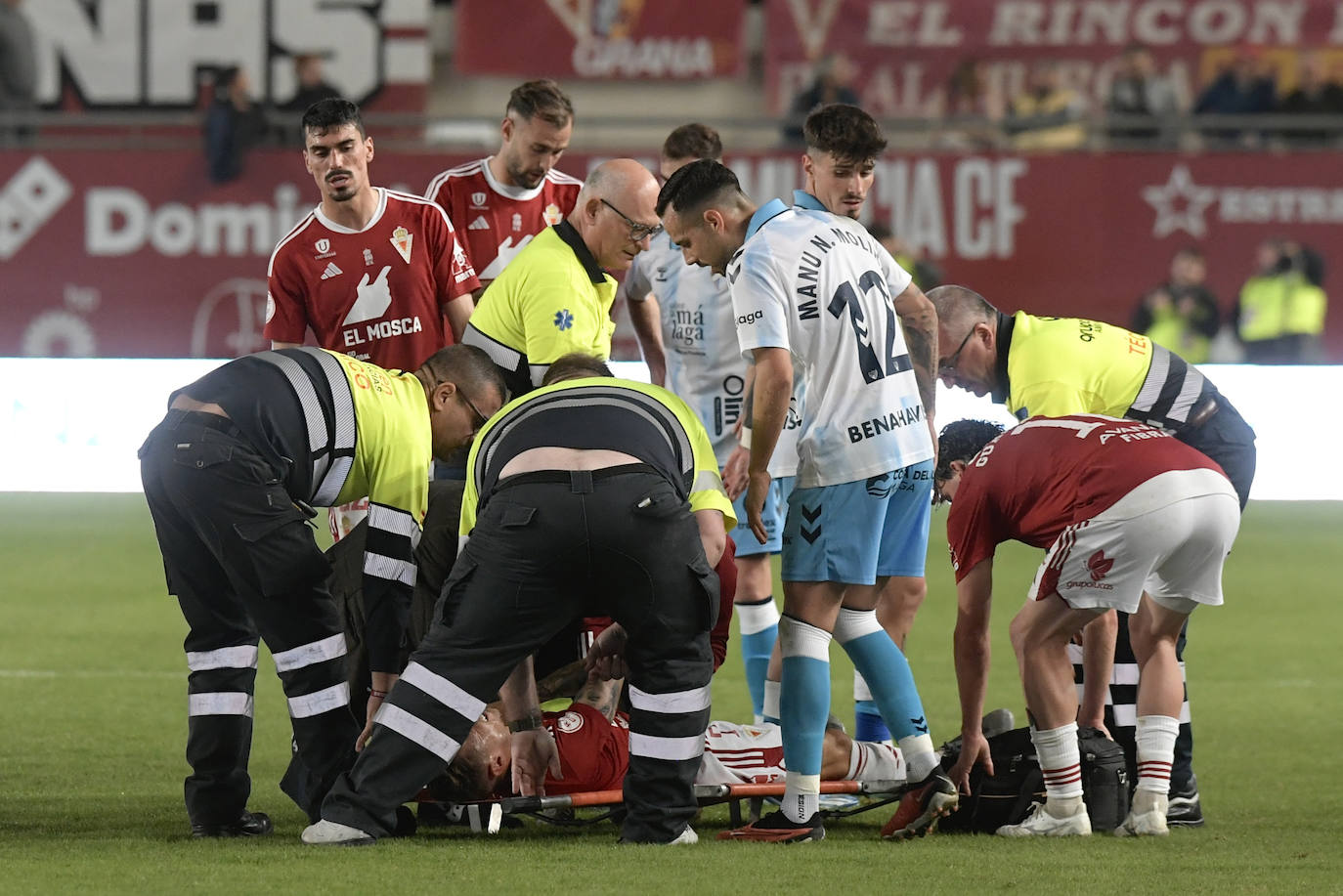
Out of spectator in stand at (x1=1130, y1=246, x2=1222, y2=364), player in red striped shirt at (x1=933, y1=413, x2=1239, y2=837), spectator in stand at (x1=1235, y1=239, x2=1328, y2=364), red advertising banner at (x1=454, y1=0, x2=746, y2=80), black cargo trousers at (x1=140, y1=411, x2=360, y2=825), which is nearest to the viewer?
black cargo trousers at (x1=140, y1=411, x2=360, y2=825)

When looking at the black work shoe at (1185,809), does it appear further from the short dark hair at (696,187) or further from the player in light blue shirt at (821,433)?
the short dark hair at (696,187)

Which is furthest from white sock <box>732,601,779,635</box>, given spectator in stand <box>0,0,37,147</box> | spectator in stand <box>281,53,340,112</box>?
spectator in stand <box>0,0,37,147</box>

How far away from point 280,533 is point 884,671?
1836mm

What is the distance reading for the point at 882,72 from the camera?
20000mm

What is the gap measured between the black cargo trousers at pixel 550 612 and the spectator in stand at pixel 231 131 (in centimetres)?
1362

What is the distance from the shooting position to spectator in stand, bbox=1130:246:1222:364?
17.1 meters

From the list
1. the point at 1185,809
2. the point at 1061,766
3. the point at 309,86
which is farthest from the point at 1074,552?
the point at 309,86

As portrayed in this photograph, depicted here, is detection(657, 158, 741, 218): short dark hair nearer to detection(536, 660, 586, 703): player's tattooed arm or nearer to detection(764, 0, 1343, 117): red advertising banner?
detection(536, 660, 586, 703): player's tattooed arm

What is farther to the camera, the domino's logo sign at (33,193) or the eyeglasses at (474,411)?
the domino's logo sign at (33,193)

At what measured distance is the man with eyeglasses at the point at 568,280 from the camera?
6.33m

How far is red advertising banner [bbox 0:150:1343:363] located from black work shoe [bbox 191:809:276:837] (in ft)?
41.5

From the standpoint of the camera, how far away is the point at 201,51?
20.3m

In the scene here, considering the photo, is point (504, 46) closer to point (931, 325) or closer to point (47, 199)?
point (47, 199)

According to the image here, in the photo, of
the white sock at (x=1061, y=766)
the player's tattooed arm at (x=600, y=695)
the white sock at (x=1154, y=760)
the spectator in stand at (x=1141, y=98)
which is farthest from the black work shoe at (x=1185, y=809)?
the spectator in stand at (x=1141, y=98)
